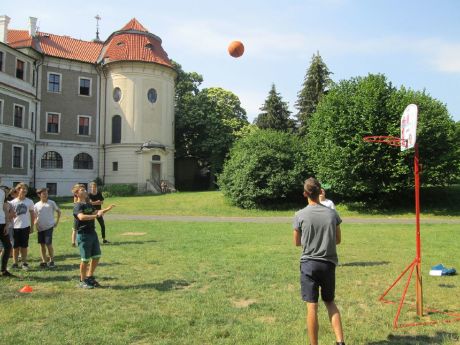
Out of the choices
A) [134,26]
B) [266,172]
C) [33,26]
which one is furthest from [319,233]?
[33,26]

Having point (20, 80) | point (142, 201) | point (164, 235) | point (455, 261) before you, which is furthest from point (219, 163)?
point (455, 261)

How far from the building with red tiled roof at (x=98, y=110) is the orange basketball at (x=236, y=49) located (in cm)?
3078

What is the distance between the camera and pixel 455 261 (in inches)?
Answer: 428

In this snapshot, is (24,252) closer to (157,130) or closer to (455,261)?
(455,261)

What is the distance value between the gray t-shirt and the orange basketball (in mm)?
10302

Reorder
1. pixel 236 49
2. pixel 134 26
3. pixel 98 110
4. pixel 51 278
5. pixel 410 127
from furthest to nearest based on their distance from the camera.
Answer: pixel 134 26 < pixel 98 110 < pixel 236 49 < pixel 51 278 < pixel 410 127

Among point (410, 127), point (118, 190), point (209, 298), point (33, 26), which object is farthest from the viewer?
point (33, 26)

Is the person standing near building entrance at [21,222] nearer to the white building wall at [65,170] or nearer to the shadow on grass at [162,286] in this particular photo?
the shadow on grass at [162,286]

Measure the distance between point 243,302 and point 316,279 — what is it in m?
2.47

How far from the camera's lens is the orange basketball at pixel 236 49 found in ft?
47.4

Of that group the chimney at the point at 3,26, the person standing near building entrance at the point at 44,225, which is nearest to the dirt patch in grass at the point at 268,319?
the person standing near building entrance at the point at 44,225

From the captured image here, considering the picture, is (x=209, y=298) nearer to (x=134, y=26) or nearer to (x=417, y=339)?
(x=417, y=339)

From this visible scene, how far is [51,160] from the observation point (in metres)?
43.8

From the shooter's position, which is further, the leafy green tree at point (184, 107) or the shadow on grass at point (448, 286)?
the leafy green tree at point (184, 107)
